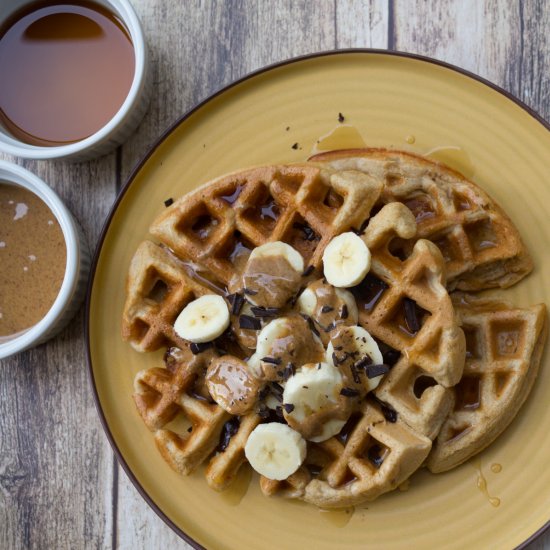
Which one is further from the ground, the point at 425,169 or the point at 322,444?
the point at 425,169

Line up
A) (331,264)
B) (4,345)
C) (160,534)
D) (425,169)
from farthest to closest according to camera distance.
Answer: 1. (160,534)
2. (4,345)
3. (425,169)
4. (331,264)

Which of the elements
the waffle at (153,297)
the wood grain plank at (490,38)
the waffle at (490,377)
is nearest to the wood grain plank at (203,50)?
the wood grain plank at (490,38)

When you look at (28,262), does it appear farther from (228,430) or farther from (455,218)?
(455,218)

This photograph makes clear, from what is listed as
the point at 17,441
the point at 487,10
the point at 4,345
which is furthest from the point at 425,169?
the point at 17,441

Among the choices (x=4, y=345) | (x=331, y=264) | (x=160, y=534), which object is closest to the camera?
(x=331, y=264)

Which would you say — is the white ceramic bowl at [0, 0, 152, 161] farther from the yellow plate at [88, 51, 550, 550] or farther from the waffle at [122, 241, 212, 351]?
the waffle at [122, 241, 212, 351]

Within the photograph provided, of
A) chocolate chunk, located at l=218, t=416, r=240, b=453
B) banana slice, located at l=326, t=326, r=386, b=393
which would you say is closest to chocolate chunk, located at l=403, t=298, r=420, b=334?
banana slice, located at l=326, t=326, r=386, b=393

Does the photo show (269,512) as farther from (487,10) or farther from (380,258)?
(487,10)
